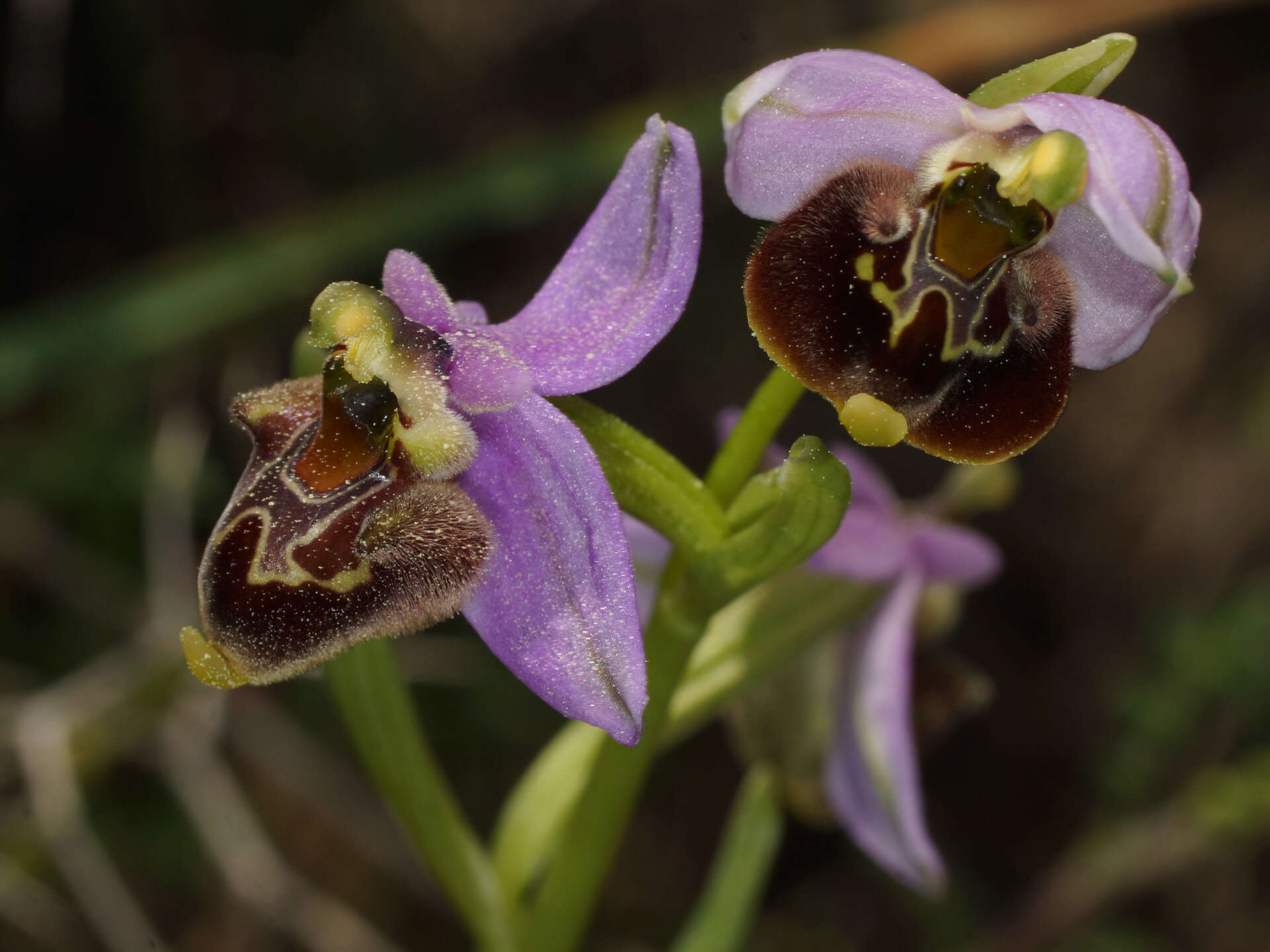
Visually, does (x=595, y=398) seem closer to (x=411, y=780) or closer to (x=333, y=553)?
(x=411, y=780)

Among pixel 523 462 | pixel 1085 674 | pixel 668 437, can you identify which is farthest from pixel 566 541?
pixel 1085 674

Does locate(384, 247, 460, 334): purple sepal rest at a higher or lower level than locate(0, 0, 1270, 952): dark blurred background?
higher

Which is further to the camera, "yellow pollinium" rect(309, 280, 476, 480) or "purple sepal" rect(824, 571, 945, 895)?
"purple sepal" rect(824, 571, 945, 895)

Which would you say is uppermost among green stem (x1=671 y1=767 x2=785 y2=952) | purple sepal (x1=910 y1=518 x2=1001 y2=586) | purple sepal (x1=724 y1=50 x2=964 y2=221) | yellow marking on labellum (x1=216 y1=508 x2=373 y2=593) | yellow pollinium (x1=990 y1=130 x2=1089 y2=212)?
purple sepal (x1=724 y1=50 x2=964 y2=221)

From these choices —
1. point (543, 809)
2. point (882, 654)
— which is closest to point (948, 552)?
point (882, 654)

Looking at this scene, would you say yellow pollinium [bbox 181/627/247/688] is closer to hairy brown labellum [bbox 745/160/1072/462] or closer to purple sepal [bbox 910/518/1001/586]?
hairy brown labellum [bbox 745/160/1072/462]

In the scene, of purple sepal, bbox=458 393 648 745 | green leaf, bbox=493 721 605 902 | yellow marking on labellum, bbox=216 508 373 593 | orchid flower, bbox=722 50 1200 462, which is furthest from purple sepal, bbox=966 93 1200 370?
green leaf, bbox=493 721 605 902

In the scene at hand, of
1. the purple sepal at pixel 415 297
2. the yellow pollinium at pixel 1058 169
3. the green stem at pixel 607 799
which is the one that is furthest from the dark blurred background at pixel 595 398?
the yellow pollinium at pixel 1058 169

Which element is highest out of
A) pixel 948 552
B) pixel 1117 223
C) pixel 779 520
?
pixel 1117 223

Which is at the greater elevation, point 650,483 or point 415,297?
point 415,297
